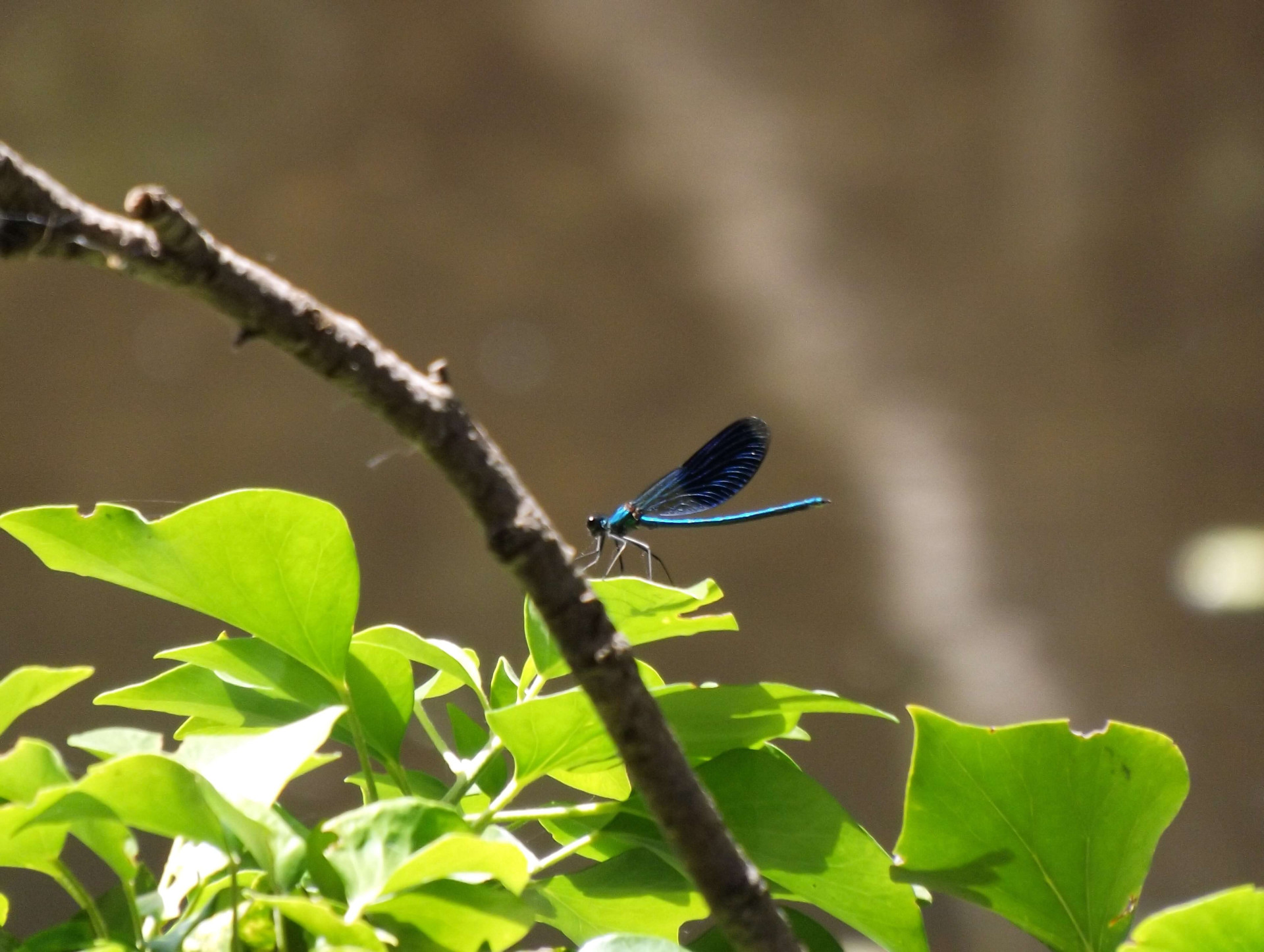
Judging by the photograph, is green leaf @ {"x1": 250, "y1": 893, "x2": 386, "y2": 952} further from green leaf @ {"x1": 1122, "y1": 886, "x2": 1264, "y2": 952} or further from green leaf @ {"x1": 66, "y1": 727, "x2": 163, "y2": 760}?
green leaf @ {"x1": 1122, "y1": 886, "x2": 1264, "y2": 952}

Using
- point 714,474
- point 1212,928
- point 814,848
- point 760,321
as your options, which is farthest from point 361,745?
→ point 760,321

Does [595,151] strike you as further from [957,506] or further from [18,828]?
[18,828]

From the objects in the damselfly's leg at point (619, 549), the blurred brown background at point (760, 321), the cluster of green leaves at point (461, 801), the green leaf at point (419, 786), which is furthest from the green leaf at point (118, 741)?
the blurred brown background at point (760, 321)

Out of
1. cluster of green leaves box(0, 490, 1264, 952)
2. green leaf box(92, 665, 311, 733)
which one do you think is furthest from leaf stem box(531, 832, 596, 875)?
green leaf box(92, 665, 311, 733)

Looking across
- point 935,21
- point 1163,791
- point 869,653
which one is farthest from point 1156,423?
point 1163,791

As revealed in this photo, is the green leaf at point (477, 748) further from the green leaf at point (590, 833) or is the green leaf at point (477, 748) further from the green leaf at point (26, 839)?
the green leaf at point (26, 839)
